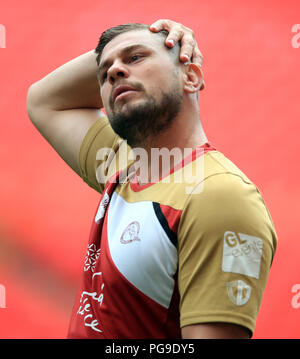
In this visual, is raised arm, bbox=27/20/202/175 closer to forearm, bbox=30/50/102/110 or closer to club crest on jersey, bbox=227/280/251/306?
forearm, bbox=30/50/102/110

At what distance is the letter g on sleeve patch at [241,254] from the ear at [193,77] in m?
0.37

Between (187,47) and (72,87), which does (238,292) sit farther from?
(72,87)

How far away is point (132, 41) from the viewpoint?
970 mm

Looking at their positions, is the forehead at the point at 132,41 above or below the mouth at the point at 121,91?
above

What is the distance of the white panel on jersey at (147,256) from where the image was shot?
2.56 feet

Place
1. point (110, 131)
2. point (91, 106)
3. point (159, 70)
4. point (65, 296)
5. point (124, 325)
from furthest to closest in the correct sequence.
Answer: point (65, 296)
point (91, 106)
point (110, 131)
point (159, 70)
point (124, 325)

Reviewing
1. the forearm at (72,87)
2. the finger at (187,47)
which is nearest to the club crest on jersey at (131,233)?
the finger at (187,47)

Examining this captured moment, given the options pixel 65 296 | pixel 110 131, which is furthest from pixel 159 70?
pixel 65 296

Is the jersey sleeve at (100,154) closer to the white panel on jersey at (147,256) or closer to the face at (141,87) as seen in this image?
the face at (141,87)

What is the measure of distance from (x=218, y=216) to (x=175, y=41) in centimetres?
43

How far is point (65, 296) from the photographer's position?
6.59 ft

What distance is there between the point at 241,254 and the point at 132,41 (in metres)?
0.51

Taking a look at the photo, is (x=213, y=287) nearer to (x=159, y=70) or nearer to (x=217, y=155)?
(x=217, y=155)

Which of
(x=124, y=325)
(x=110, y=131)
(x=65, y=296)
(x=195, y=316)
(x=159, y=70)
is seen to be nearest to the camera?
(x=195, y=316)
